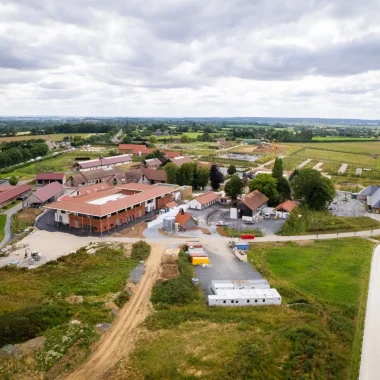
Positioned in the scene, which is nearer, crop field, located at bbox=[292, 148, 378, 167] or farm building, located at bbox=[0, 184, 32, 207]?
farm building, located at bbox=[0, 184, 32, 207]

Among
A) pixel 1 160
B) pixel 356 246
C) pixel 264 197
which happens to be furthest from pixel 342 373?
pixel 1 160

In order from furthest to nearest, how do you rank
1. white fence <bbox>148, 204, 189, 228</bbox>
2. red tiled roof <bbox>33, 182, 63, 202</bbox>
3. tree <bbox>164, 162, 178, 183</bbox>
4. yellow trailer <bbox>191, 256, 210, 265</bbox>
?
tree <bbox>164, 162, 178, 183</bbox>
red tiled roof <bbox>33, 182, 63, 202</bbox>
white fence <bbox>148, 204, 189, 228</bbox>
yellow trailer <bbox>191, 256, 210, 265</bbox>

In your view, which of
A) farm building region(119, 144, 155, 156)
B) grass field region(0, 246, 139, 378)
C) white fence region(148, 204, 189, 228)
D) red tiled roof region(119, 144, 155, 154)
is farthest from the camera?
red tiled roof region(119, 144, 155, 154)

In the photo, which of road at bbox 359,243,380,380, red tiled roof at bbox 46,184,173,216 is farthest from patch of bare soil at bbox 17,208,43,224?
road at bbox 359,243,380,380

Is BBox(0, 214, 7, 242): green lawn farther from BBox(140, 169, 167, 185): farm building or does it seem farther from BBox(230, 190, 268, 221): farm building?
BBox(230, 190, 268, 221): farm building

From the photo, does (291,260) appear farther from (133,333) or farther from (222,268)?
(133,333)

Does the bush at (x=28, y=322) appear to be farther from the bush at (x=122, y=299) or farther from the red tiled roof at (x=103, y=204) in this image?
the red tiled roof at (x=103, y=204)

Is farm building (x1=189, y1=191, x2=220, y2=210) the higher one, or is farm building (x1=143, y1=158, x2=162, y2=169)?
farm building (x1=143, y1=158, x2=162, y2=169)
